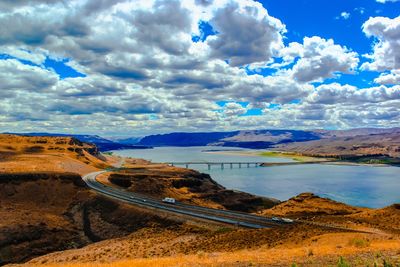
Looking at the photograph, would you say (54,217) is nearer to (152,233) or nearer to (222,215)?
(152,233)

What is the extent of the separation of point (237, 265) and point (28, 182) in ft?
235

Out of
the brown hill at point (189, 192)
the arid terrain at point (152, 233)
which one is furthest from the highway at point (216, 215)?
the brown hill at point (189, 192)

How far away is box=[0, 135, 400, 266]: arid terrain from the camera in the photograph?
30234mm

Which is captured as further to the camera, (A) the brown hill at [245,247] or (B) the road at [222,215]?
(B) the road at [222,215]

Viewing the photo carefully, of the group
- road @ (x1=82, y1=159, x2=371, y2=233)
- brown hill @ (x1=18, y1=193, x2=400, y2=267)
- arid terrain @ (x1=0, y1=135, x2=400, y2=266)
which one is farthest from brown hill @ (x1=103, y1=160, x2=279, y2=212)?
brown hill @ (x1=18, y1=193, x2=400, y2=267)

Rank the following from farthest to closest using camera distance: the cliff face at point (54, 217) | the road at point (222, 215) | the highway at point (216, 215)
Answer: the highway at point (216, 215)
the cliff face at point (54, 217)
the road at point (222, 215)

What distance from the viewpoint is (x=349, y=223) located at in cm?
5206

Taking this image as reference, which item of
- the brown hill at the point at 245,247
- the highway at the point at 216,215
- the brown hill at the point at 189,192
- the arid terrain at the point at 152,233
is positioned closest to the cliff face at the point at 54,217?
the arid terrain at the point at 152,233

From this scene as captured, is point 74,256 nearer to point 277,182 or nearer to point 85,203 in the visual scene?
point 85,203

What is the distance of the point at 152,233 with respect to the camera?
2055 inches

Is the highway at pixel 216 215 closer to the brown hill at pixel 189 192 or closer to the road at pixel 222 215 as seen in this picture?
the road at pixel 222 215

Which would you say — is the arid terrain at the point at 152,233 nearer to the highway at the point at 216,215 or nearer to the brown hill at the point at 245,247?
the brown hill at the point at 245,247

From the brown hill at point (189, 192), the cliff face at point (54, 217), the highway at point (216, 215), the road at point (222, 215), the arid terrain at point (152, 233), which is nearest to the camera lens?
the arid terrain at point (152, 233)

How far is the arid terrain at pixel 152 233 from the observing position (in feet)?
99.2
